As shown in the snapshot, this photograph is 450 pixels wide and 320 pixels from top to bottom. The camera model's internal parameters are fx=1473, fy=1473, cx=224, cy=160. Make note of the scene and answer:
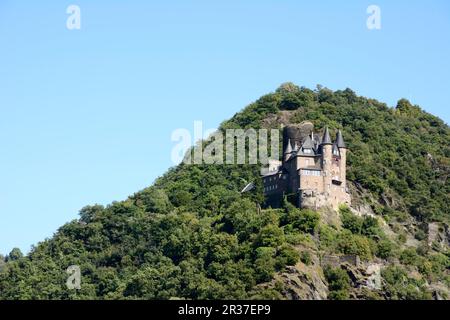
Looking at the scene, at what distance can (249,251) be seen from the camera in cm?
11425

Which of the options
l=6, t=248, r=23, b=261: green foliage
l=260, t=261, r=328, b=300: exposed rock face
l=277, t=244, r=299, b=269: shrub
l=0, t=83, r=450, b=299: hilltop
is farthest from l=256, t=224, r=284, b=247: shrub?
l=6, t=248, r=23, b=261: green foliage

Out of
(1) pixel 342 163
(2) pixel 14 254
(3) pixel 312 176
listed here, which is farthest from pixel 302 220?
(2) pixel 14 254

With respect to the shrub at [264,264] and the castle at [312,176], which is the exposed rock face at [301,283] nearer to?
the shrub at [264,264]

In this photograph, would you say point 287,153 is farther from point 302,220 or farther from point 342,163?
point 302,220

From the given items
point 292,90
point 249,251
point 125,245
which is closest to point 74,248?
point 125,245

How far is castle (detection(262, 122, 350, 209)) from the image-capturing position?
116m

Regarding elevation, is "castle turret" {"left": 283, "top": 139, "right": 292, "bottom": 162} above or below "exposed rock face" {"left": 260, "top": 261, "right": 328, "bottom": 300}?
above

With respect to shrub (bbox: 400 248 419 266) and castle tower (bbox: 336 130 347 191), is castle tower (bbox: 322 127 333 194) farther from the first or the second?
shrub (bbox: 400 248 419 266)

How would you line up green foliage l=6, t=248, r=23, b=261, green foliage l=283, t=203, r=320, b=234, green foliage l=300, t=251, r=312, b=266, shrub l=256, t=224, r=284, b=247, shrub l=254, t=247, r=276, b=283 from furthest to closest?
green foliage l=6, t=248, r=23, b=261 → green foliage l=283, t=203, r=320, b=234 → shrub l=256, t=224, r=284, b=247 → green foliage l=300, t=251, r=312, b=266 → shrub l=254, t=247, r=276, b=283

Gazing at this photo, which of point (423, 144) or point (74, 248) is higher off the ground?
point (423, 144)
